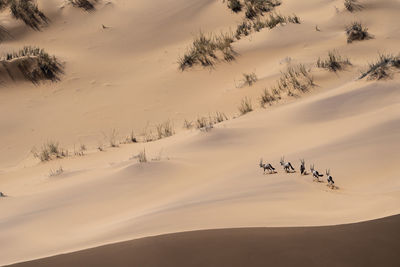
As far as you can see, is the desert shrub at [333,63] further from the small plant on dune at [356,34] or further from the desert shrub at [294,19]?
the desert shrub at [294,19]

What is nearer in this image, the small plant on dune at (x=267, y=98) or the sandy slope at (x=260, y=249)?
the sandy slope at (x=260, y=249)

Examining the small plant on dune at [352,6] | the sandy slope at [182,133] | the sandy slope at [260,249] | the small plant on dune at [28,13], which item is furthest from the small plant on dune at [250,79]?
the sandy slope at [260,249]

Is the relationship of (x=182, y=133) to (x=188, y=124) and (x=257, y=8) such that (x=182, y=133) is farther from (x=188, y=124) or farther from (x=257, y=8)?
(x=257, y=8)

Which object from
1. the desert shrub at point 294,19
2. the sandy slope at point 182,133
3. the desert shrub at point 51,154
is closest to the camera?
the sandy slope at point 182,133

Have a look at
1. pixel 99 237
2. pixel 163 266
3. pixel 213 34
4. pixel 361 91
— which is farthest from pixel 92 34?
pixel 163 266

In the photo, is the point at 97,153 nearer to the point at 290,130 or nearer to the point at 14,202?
the point at 14,202

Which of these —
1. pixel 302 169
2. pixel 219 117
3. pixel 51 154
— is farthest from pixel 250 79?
pixel 302 169
